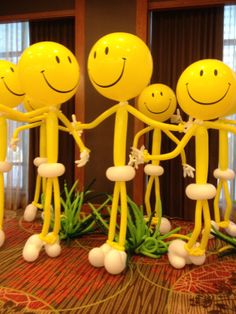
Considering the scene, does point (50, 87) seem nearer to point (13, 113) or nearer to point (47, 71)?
point (47, 71)

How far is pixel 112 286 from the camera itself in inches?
67.8

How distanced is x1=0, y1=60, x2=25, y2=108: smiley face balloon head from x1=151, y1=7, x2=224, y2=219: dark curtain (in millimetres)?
1369

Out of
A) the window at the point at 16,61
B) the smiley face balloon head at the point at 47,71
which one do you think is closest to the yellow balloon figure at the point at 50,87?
the smiley face balloon head at the point at 47,71

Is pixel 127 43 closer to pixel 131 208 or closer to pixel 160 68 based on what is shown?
pixel 131 208

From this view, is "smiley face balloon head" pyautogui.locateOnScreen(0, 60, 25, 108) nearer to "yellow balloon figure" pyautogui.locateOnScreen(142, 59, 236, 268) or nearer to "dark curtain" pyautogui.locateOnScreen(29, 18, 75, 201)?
"yellow balloon figure" pyautogui.locateOnScreen(142, 59, 236, 268)

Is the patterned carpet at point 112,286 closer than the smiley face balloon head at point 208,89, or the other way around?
the patterned carpet at point 112,286

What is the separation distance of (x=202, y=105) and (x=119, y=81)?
0.45 metres

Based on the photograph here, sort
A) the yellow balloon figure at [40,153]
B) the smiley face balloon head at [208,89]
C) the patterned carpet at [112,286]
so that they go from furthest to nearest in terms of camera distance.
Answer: the yellow balloon figure at [40,153] < the smiley face balloon head at [208,89] < the patterned carpet at [112,286]

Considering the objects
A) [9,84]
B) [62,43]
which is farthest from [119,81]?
[62,43]

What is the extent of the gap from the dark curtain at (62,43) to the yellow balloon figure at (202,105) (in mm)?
1606

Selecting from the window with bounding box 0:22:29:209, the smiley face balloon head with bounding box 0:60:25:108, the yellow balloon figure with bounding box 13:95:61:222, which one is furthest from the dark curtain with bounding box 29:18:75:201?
the smiley face balloon head with bounding box 0:60:25:108

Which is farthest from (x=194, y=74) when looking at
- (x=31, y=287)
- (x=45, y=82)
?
(x=31, y=287)

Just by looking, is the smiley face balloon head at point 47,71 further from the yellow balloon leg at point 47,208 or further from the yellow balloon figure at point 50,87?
the yellow balloon leg at point 47,208

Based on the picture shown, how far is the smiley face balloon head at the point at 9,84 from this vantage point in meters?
2.13
